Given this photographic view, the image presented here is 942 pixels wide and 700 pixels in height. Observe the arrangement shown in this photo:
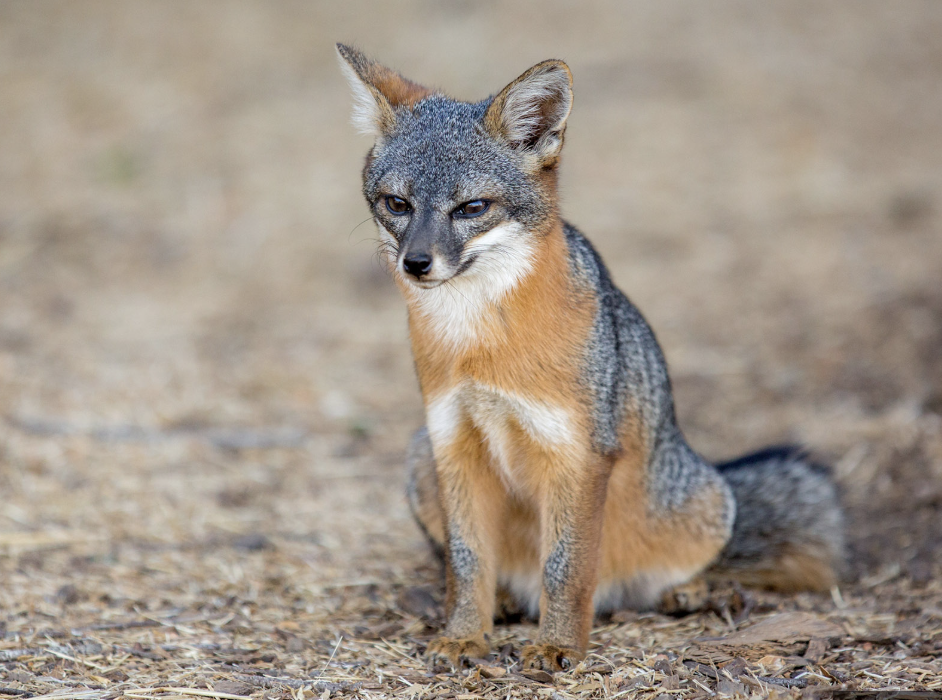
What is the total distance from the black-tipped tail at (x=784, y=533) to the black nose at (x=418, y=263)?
2264 mm

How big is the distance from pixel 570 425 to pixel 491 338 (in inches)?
18.4

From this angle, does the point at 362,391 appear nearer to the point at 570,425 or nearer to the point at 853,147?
the point at 570,425

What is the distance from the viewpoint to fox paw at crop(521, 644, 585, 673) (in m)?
3.56

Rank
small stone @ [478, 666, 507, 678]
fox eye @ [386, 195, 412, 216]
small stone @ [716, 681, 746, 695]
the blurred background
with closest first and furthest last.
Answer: small stone @ [716, 681, 746, 695] → small stone @ [478, 666, 507, 678] → fox eye @ [386, 195, 412, 216] → the blurred background

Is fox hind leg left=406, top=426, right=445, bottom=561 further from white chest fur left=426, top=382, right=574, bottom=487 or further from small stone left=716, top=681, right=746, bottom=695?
small stone left=716, top=681, right=746, bottom=695

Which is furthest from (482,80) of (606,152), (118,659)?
(118,659)

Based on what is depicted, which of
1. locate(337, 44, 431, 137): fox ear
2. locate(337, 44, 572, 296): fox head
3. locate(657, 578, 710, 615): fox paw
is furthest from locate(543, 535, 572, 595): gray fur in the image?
locate(337, 44, 431, 137): fox ear

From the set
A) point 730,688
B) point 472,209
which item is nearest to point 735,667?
point 730,688

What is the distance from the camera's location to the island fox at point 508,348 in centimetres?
357

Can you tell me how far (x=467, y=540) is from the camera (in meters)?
3.84

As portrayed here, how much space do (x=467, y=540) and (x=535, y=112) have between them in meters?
1.81

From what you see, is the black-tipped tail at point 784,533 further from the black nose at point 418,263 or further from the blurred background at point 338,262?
the black nose at point 418,263

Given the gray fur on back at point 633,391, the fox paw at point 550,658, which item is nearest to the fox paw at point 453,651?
the fox paw at point 550,658

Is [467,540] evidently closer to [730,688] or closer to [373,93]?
[730,688]
